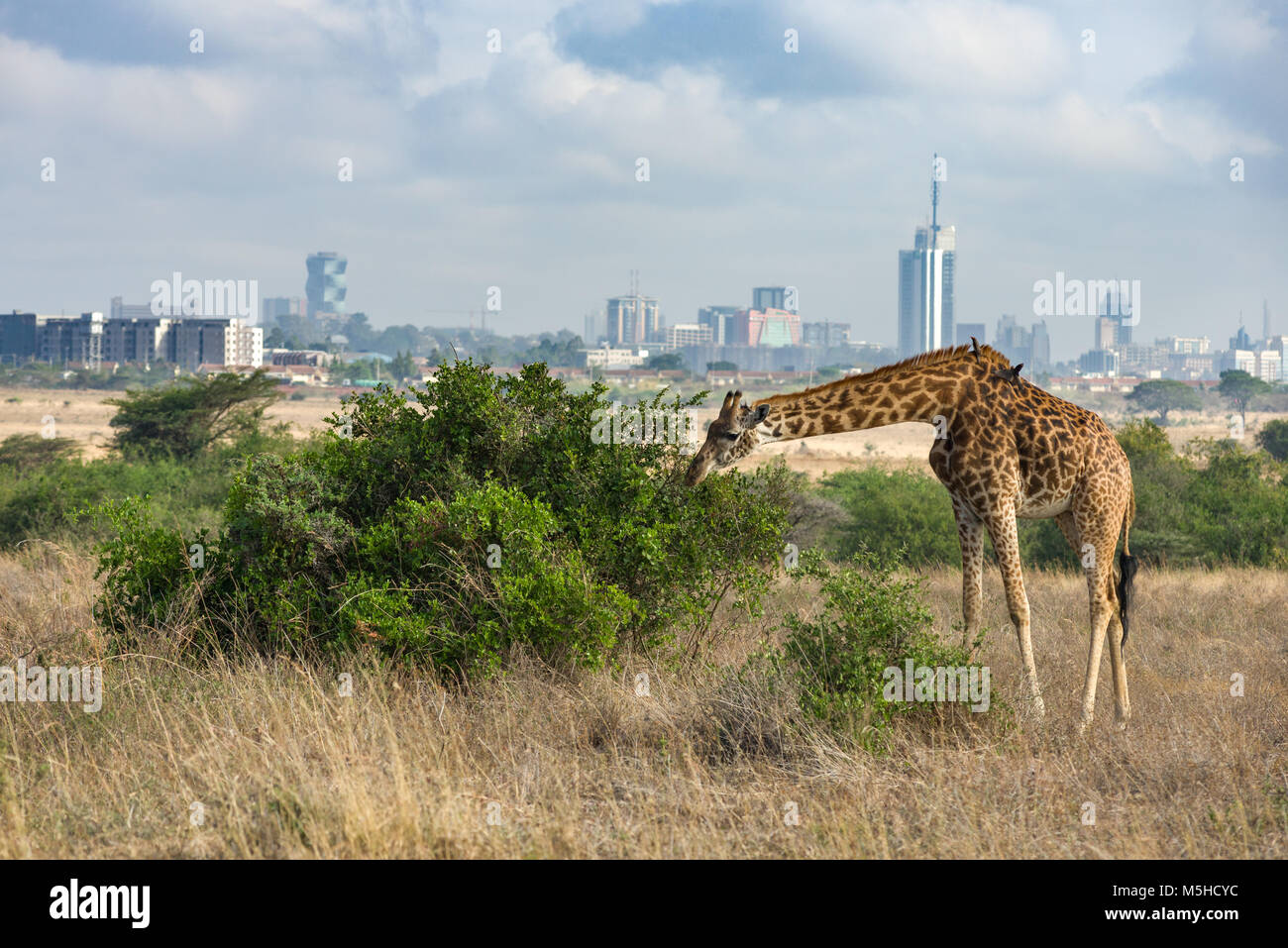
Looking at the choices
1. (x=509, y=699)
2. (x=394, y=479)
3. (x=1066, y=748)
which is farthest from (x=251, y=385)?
(x=1066, y=748)

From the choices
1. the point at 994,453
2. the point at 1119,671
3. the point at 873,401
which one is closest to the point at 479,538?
the point at 873,401

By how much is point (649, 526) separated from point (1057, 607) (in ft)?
19.9

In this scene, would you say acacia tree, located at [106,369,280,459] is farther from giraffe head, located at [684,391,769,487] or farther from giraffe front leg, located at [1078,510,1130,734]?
giraffe front leg, located at [1078,510,1130,734]

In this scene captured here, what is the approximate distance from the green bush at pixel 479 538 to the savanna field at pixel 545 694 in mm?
27

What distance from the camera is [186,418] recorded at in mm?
26812

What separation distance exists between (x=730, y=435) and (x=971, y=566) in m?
2.06

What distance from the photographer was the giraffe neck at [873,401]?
7309 millimetres

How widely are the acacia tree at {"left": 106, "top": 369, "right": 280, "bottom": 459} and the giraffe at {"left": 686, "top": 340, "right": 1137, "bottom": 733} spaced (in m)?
21.4

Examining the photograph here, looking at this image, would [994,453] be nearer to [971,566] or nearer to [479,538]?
[971,566]

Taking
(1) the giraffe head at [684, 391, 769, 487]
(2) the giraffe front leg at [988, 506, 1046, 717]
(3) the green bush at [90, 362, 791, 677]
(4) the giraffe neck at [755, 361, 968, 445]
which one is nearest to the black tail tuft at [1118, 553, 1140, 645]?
(2) the giraffe front leg at [988, 506, 1046, 717]

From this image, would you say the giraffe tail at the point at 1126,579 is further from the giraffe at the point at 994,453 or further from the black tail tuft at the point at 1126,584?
the giraffe at the point at 994,453

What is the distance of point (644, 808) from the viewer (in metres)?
5.35

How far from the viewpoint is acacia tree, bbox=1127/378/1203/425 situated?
4058 inches
